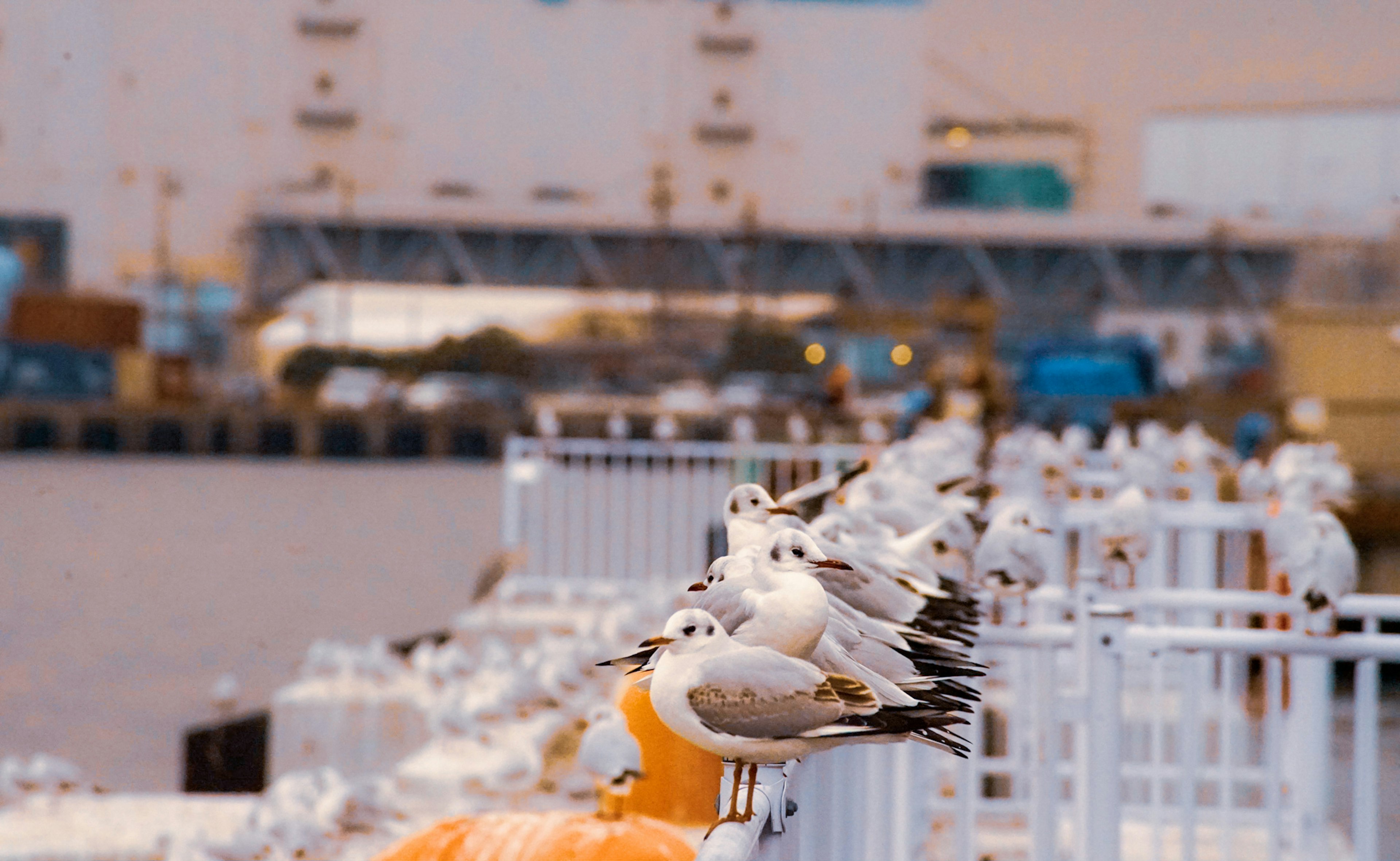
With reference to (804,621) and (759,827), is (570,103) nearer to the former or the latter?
(804,621)

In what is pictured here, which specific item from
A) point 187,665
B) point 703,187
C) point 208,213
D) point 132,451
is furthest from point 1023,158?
point 187,665

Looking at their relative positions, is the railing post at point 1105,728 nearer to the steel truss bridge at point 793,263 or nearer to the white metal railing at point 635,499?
the white metal railing at point 635,499

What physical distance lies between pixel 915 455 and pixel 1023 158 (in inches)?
1343

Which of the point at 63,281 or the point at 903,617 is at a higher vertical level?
the point at 63,281

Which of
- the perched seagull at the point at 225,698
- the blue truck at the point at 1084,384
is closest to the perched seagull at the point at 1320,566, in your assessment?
the perched seagull at the point at 225,698

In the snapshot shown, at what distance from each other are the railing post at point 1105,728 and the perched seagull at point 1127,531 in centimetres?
59

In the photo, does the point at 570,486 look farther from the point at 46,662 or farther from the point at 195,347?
the point at 195,347

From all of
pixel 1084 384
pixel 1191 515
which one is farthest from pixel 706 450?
pixel 1084 384

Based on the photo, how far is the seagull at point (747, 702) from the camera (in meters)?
1.47

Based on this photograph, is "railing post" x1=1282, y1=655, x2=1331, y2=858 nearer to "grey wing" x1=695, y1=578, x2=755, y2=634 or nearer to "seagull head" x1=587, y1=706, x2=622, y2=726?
"seagull head" x1=587, y1=706, x2=622, y2=726

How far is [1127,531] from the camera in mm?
2754

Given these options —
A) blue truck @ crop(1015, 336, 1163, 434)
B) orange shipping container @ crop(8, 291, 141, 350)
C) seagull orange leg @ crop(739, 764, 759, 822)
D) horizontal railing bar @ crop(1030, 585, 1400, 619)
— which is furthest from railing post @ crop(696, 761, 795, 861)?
orange shipping container @ crop(8, 291, 141, 350)

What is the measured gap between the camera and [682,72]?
3684 cm

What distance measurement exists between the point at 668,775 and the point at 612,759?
443 millimetres
